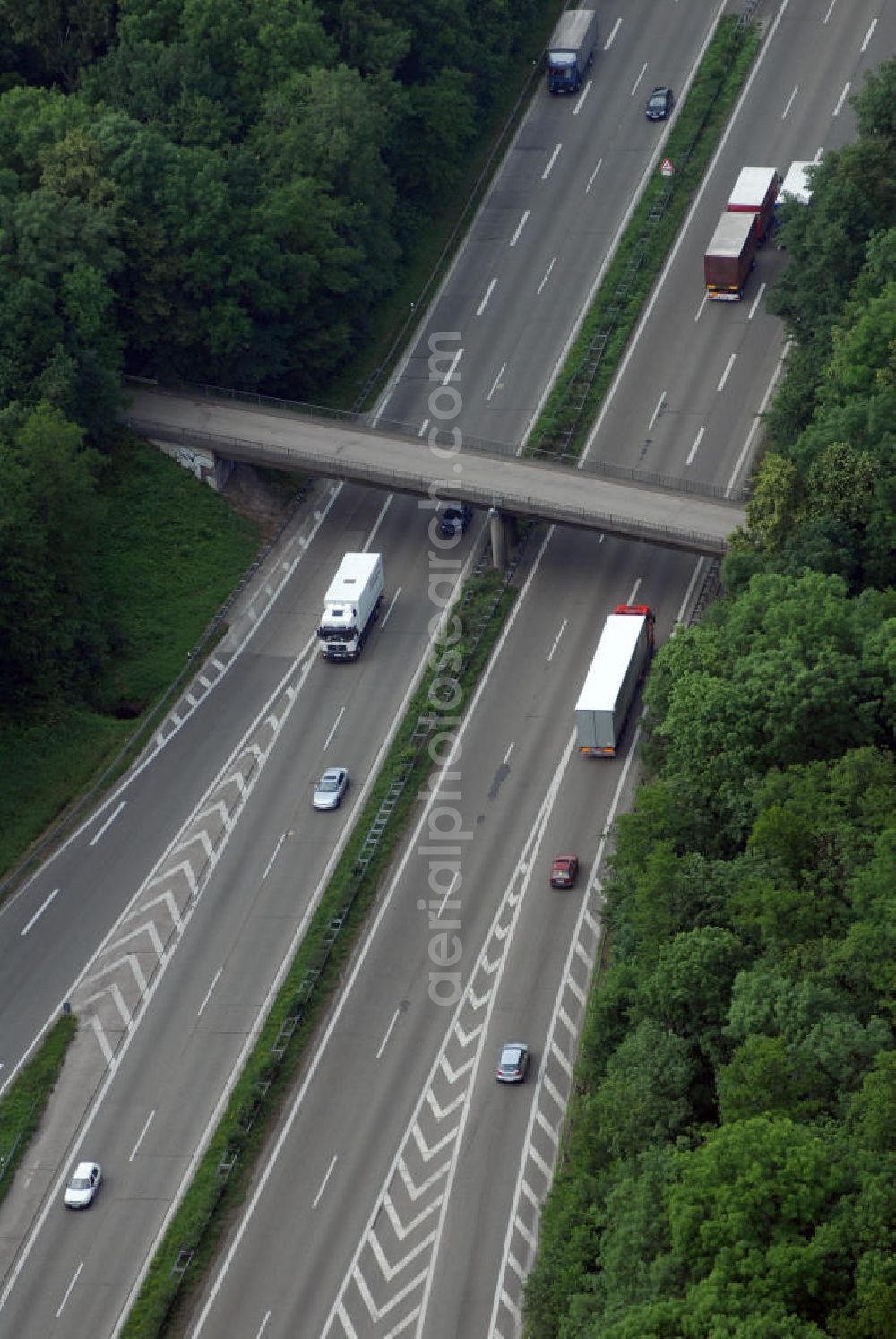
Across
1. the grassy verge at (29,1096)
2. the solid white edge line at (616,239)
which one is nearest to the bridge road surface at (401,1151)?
the grassy verge at (29,1096)

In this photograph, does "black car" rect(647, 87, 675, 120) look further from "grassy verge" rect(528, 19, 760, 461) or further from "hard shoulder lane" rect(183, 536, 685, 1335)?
"hard shoulder lane" rect(183, 536, 685, 1335)

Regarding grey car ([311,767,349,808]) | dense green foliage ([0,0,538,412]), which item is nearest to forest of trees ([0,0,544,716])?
dense green foliage ([0,0,538,412])

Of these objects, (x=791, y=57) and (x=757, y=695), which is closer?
(x=757, y=695)

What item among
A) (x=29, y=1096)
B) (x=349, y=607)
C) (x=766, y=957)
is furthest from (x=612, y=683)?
(x=29, y=1096)

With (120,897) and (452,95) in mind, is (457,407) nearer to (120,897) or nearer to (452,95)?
(452,95)

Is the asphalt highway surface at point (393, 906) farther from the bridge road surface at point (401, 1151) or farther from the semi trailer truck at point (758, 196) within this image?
the semi trailer truck at point (758, 196)

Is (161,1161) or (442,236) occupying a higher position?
(442,236)

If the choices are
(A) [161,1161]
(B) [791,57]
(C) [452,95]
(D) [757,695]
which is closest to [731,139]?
(B) [791,57]
